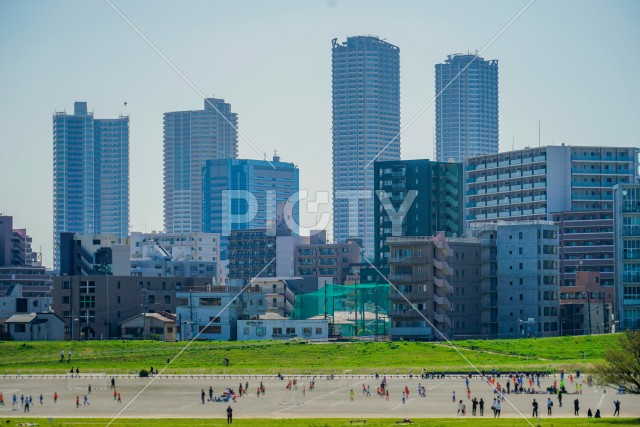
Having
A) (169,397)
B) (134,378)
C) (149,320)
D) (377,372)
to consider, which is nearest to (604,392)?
(377,372)

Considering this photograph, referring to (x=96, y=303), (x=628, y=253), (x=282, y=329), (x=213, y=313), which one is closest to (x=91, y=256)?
(x=96, y=303)

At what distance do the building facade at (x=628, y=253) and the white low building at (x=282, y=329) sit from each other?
38302 mm

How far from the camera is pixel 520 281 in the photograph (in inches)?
5856

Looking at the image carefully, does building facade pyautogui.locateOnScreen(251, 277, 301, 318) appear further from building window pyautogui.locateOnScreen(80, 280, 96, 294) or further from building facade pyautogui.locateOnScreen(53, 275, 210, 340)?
building window pyautogui.locateOnScreen(80, 280, 96, 294)

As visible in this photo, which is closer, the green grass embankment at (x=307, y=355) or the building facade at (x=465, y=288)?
the green grass embankment at (x=307, y=355)

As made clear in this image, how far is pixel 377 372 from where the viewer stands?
113688mm

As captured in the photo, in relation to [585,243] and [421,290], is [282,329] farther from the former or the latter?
[585,243]

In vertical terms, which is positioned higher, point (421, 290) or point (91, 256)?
point (91, 256)

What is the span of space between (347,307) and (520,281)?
36.2 metres

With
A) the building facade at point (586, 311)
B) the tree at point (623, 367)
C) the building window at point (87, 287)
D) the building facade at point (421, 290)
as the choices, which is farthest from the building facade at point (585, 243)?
the tree at point (623, 367)

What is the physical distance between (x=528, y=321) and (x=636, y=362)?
6800cm

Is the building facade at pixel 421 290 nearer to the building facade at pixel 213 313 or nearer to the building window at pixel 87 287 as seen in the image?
the building facade at pixel 213 313

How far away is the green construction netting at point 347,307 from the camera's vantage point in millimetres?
153375

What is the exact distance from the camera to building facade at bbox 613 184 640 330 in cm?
15062
